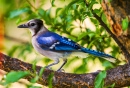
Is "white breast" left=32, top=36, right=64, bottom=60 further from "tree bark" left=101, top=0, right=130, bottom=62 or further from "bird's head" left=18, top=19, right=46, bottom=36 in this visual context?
"tree bark" left=101, top=0, right=130, bottom=62

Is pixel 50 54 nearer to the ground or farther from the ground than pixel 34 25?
nearer to the ground

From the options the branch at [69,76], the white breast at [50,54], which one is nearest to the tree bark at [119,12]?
the branch at [69,76]

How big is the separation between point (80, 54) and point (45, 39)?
22cm

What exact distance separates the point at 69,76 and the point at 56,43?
0.24m

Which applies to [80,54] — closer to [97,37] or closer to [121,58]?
[97,37]

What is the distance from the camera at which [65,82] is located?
1.01 metres

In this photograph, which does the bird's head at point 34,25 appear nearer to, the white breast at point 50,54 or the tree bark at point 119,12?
the white breast at point 50,54

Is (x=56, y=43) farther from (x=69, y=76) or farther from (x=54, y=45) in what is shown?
(x=69, y=76)

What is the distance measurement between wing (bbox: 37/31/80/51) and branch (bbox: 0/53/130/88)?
185 mm

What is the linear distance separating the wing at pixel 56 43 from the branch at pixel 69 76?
0.18 m

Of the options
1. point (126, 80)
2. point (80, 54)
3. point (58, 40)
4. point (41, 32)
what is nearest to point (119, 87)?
Result: point (126, 80)

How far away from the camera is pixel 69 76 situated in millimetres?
1030

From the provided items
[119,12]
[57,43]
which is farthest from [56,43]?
[119,12]

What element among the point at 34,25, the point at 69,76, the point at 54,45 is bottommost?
the point at 69,76
